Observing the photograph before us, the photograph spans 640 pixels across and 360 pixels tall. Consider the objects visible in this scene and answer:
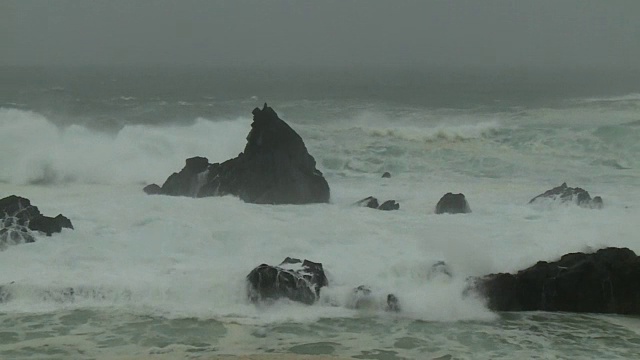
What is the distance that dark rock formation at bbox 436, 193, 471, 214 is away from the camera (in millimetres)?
18734

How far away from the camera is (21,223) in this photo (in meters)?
15.9

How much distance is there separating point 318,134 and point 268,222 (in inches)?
659

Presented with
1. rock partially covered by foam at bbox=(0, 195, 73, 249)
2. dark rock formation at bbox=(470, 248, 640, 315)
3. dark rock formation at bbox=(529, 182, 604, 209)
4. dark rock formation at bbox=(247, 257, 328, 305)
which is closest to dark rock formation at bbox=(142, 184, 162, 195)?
rock partially covered by foam at bbox=(0, 195, 73, 249)

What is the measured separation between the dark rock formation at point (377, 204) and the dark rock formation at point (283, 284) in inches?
255

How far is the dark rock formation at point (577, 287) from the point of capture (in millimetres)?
12422

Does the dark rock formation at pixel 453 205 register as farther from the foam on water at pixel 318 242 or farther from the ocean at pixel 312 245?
the foam on water at pixel 318 242

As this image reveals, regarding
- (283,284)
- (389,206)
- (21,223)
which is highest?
(389,206)

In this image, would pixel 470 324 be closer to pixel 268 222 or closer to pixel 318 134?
pixel 268 222

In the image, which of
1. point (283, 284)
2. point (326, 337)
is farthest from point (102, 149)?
point (326, 337)

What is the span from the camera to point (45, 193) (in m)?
22.2

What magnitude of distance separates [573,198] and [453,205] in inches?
125

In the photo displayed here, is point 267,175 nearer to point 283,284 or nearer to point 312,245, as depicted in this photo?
point 312,245

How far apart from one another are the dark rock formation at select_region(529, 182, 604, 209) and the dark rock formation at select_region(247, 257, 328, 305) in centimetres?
880

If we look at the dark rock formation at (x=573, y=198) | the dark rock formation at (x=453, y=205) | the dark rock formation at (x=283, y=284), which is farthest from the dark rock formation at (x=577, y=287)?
the dark rock formation at (x=573, y=198)
